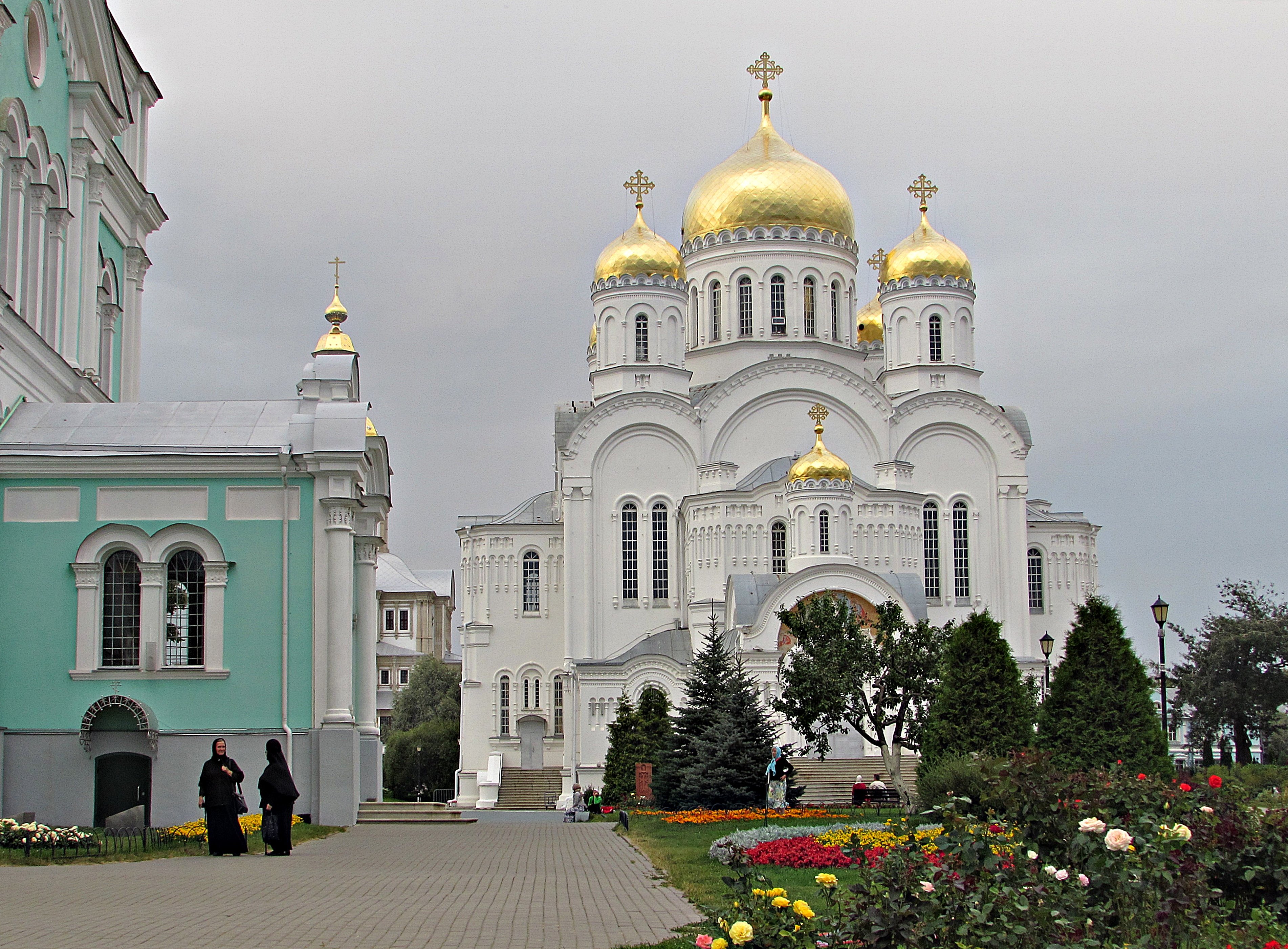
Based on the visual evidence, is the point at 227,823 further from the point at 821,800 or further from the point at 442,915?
the point at 821,800

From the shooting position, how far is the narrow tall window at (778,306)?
46.5 metres

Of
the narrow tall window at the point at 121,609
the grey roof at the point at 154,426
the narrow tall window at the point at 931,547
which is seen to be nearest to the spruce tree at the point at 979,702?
the grey roof at the point at 154,426

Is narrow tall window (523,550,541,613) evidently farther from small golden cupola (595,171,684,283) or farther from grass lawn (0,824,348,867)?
grass lawn (0,824,348,867)

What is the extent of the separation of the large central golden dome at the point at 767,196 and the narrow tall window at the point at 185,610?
28599mm

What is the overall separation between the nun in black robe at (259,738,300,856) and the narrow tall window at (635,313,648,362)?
101 feet

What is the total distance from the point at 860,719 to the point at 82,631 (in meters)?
13.5

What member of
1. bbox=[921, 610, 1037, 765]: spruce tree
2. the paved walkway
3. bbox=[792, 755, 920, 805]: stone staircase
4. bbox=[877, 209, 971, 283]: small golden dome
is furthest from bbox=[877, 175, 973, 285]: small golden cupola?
the paved walkway

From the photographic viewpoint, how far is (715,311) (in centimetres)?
4728

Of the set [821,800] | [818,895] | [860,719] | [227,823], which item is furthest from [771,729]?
[818,895]

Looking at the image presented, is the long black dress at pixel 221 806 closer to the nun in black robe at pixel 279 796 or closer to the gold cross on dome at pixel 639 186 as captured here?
the nun in black robe at pixel 279 796

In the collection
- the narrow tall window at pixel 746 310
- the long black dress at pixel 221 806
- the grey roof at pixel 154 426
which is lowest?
the long black dress at pixel 221 806

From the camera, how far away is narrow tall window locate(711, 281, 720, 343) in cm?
4709

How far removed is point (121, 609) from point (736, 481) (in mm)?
24437

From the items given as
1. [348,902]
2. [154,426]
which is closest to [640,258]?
[154,426]
